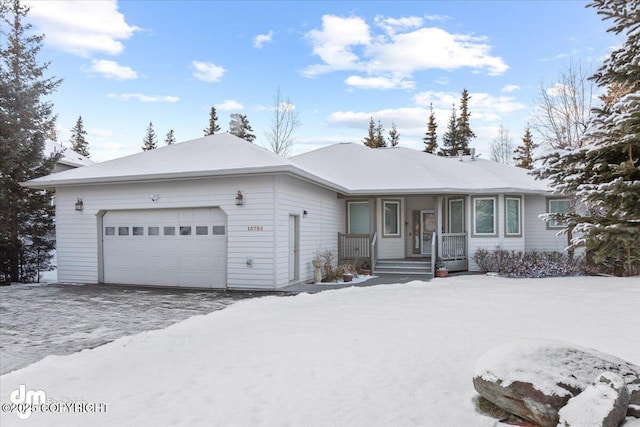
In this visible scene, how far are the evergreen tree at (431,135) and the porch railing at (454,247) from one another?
2342cm

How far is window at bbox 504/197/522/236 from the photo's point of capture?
14.2 m

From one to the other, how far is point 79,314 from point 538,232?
1488 cm

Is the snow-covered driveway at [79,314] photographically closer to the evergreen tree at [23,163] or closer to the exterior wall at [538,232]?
the evergreen tree at [23,163]

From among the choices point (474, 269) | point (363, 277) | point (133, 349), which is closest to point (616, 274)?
point (474, 269)

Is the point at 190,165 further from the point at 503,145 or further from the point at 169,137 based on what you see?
the point at 169,137

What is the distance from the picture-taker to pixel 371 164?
1708 cm

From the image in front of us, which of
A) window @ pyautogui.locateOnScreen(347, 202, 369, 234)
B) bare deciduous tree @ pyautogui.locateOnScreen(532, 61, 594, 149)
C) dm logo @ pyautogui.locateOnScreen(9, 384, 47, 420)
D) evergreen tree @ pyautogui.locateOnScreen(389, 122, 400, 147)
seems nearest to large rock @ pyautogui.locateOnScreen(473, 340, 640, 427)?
dm logo @ pyautogui.locateOnScreen(9, 384, 47, 420)

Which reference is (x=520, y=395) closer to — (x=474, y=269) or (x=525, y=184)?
(x=474, y=269)

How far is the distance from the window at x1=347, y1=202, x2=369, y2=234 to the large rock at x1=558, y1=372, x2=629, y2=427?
1215cm

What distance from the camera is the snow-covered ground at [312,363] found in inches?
138

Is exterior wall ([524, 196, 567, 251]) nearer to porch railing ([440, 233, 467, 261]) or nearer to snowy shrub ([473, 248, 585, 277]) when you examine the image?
snowy shrub ([473, 248, 585, 277])

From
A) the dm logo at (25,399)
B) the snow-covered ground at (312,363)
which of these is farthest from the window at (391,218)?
the dm logo at (25,399)

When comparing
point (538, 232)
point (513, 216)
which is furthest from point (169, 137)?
point (538, 232)

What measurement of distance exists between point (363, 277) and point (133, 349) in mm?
8369
